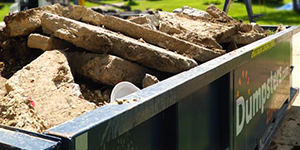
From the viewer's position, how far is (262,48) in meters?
3.76

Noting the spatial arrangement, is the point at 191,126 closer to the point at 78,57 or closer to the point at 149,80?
the point at 149,80

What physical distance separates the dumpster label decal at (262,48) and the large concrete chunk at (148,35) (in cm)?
34

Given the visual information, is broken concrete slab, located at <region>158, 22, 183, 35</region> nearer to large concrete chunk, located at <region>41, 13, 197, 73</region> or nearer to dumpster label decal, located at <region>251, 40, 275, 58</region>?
dumpster label decal, located at <region>251, 40, 275, 58</region>

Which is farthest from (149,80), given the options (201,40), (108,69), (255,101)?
(255,101)

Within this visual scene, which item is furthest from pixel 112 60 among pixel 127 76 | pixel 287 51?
pixel 287 51

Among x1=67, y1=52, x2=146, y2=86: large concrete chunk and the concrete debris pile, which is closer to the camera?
the concrete debris pile

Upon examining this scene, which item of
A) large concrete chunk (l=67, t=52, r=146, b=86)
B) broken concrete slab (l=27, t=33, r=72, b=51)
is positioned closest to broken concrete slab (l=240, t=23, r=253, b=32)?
large concrete chunk (l=67, t=52, r=146, b=86)

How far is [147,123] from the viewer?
206 centimetres

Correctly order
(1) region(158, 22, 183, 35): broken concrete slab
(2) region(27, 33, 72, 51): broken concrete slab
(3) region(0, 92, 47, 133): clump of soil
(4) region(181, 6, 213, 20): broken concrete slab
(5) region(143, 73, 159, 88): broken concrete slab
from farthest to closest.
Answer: (4) region(181, 6, 213, 20): broken concrete slab, (1) region(158, 22, 183, 35): broken concrete slab, (2) region(27, 33, 72, 51): broken concrete slab, (5) region(143, 73, 159, 88): broken concrete slab, (3) region(0, 92, 47, 133): clump of soil

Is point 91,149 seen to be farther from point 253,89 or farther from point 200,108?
point 253,89

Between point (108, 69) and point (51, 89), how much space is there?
1.45 ft

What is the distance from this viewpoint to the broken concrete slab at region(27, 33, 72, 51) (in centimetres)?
307

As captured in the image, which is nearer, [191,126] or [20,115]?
[20,115]

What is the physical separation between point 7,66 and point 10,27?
307mm
